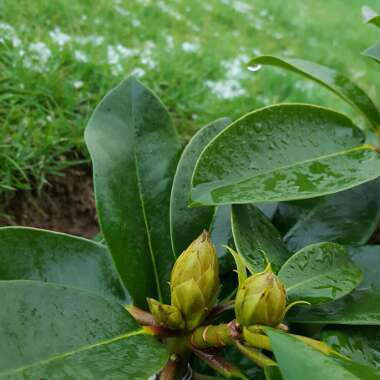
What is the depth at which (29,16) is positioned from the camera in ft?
8.13

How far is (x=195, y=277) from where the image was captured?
0.68m

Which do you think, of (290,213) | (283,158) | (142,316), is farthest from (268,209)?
(142,316)

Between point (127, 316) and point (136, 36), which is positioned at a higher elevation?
point (136, 36)

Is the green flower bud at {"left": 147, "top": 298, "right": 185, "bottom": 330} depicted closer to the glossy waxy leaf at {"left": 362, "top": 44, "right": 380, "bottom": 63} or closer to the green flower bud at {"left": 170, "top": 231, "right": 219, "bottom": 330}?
the green flower bud at {"left": 170, "top": 231, "right": 219, "bottom": 330}

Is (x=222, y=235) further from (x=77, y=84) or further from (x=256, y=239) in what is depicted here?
(x=77, y=84)

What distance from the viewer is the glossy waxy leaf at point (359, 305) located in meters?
0.68

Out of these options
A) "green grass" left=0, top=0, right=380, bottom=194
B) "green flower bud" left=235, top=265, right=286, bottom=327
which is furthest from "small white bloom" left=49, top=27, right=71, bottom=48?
"green flower bud" left=235, top=265, right=286, bottom=327

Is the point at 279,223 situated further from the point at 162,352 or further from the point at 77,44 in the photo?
the point at 77,44

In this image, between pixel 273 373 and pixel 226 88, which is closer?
pixel 273 373

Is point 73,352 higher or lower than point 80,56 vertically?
lower

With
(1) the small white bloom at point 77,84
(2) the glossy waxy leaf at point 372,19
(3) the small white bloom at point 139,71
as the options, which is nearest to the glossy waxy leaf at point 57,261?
(2) the glossy waxy leaf at point 372,19

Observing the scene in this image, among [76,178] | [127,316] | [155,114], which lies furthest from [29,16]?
[127,316]

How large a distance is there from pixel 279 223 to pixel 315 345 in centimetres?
30

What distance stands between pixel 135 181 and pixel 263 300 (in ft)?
1.06
